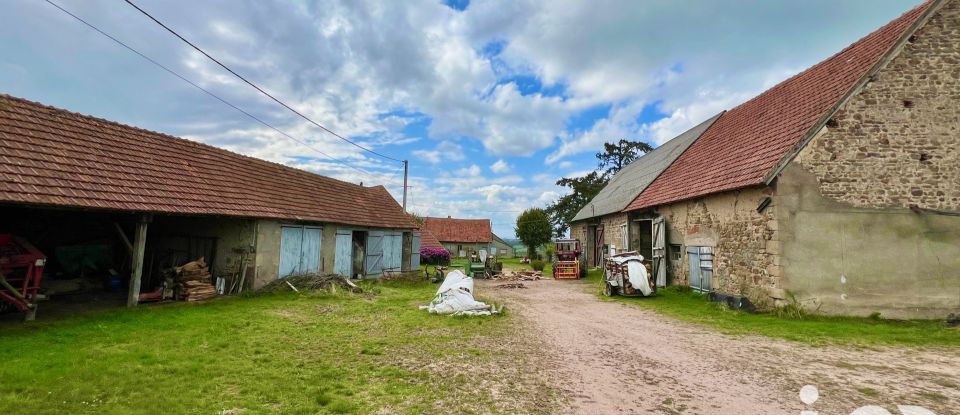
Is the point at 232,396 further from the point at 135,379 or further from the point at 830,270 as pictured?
the point at 830,270

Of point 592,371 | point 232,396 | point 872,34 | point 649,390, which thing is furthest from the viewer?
point 872,34

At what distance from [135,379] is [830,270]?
13388 mm

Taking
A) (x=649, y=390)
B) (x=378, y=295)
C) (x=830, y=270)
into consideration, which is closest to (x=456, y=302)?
(x=378, y=295)

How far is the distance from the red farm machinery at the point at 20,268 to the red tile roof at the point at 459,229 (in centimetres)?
4174

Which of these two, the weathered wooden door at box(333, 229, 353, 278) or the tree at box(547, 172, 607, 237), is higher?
the tree at box(547, 172, 607, 237)

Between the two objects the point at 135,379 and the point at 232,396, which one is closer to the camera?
the point at 232,396

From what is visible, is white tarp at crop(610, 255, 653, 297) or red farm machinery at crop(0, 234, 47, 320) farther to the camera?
white tarp at crop(610, 255, 653, 297)

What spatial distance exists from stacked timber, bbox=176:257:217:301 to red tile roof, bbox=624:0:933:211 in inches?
577

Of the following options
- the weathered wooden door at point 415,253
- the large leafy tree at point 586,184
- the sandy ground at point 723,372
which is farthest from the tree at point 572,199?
the sandy ground at point 723,372

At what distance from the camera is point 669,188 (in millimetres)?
16578

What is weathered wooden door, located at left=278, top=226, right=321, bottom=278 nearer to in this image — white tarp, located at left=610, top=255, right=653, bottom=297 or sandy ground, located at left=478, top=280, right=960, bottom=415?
sandy ground, located at left=478, top=280, right=960, bottom=415

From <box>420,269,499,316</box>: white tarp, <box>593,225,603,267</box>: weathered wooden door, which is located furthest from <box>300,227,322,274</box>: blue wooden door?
A: <box>593,225,603,267</box>: weathered wooden door

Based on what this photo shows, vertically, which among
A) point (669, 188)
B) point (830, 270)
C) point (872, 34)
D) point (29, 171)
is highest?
point (872, 34)

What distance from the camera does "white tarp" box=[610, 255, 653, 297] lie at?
13.7m
